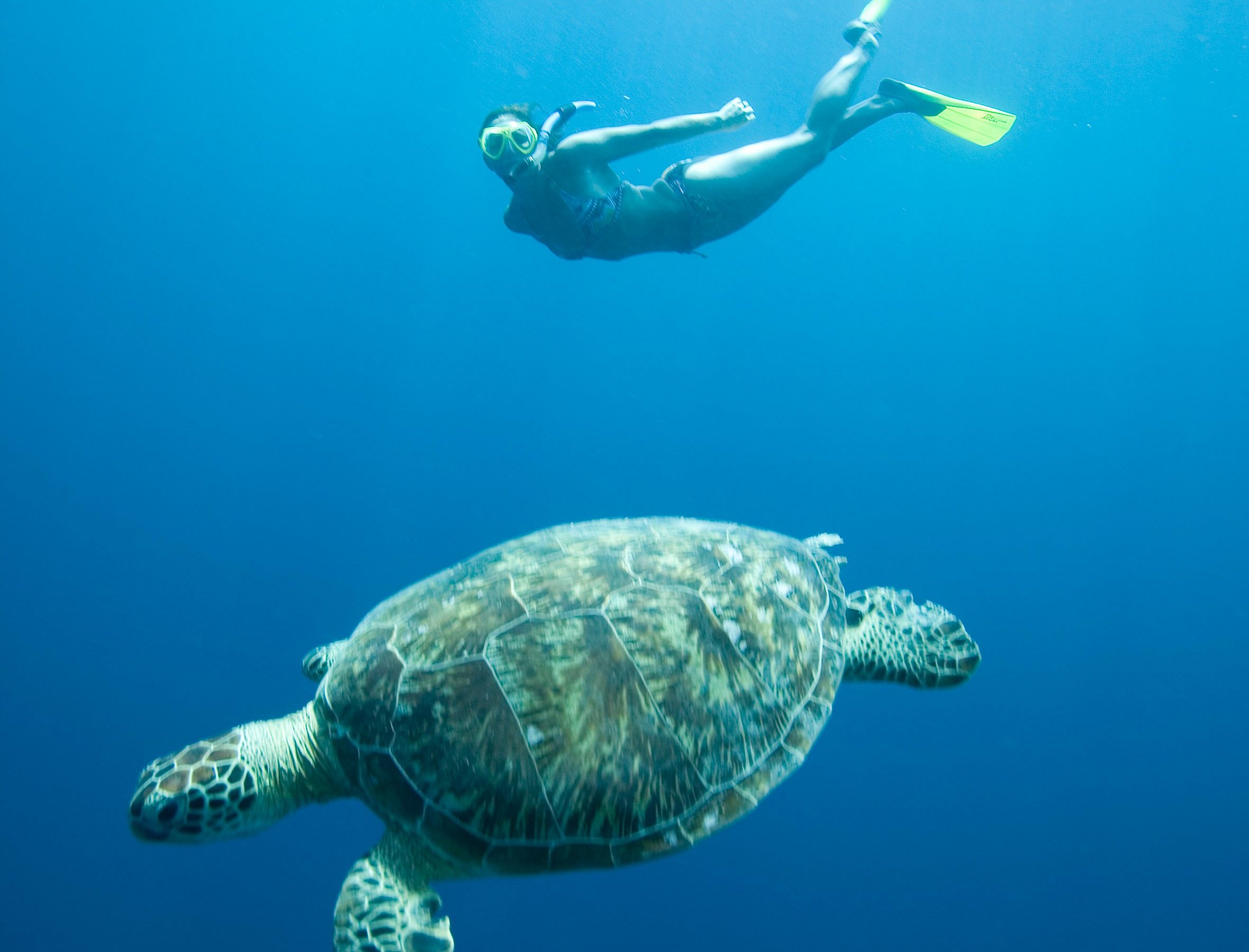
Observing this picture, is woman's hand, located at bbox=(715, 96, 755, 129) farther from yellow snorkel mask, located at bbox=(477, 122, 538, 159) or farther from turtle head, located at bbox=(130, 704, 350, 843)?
turtle head, located at bbox=(130, 704, 350, 843)

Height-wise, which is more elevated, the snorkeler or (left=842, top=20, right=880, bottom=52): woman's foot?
(left=842, top=20, right=880, bottom=52): woman's foot

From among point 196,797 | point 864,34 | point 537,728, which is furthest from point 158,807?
point 864,34

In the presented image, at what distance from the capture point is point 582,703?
88.3 inches

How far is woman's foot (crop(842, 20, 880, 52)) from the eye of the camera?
5.52 metres

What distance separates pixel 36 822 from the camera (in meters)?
8.78

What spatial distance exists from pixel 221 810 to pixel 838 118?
20.3ft

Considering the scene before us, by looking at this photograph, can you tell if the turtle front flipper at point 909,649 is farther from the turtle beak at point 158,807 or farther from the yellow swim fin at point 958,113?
the yellow swim fin at point 958,113

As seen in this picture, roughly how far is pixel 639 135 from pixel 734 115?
0.78 metres

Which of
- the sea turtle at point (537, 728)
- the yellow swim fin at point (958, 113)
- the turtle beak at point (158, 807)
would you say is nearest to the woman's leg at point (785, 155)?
the yellow swim fin at point (958, 113)

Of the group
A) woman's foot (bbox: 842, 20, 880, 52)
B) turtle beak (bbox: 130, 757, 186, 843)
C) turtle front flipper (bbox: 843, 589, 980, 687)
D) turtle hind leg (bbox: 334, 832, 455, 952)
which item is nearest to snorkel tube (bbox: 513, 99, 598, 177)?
woman's foot (bbox: 842, 20, 880, 52)

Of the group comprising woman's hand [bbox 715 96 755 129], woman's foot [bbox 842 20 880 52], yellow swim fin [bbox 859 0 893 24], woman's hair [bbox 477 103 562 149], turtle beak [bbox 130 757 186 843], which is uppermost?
yellow swim fin [bbox 859 0 893 24]

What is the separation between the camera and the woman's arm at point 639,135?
4848 mm

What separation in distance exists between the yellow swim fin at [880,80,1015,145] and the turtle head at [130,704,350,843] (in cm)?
631

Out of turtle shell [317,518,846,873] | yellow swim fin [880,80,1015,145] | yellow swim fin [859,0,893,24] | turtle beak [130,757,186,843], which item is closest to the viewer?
turtle shell [317,518,846,873]
